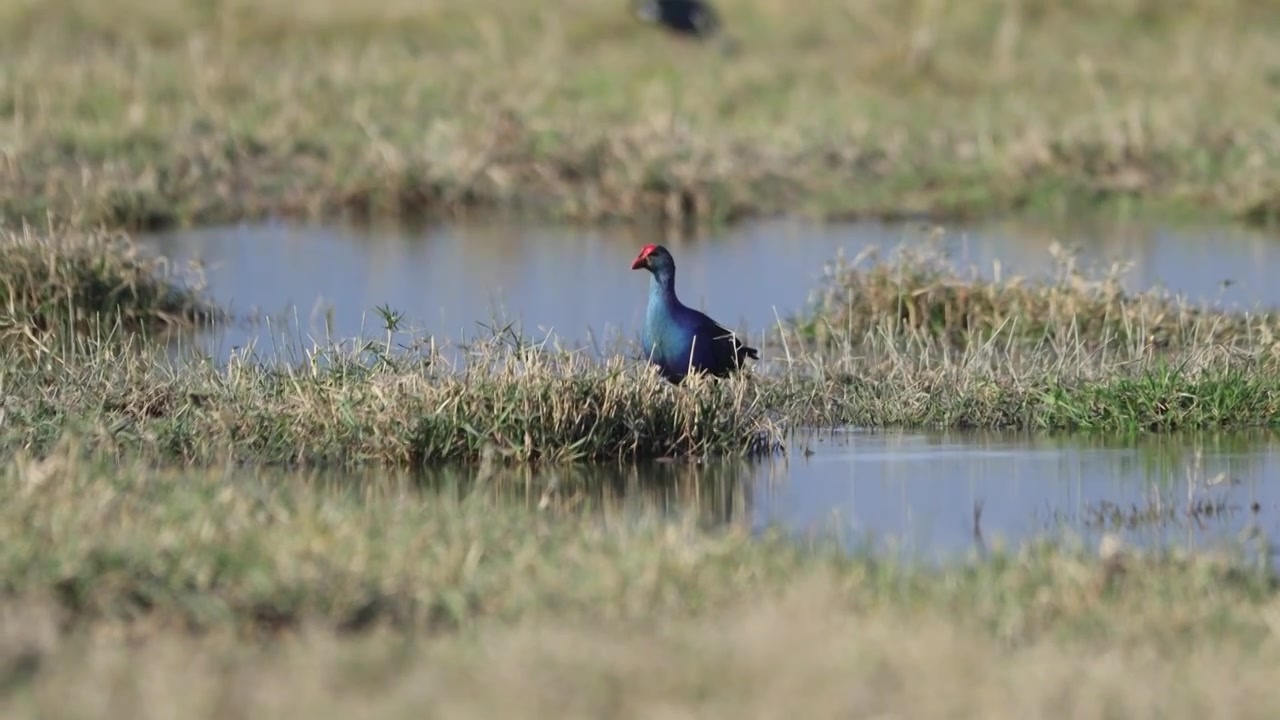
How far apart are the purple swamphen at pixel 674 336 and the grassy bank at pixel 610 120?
7.74 meters

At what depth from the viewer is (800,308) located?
48.0 ft

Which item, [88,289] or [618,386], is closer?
[618,386]

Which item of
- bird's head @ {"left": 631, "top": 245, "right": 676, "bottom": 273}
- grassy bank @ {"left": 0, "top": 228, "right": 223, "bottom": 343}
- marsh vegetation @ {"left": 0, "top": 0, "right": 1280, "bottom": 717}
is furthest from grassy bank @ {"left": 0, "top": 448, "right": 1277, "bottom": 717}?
grassy bank @ {"left": 0, "top": 228, "right": 223, "bottom": 343}

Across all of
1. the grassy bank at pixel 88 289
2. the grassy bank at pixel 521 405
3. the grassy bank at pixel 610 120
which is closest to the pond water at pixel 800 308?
the grassy bank at pixel 521 405

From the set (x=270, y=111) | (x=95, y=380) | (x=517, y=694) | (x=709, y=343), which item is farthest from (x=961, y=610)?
(x=270, y=111)

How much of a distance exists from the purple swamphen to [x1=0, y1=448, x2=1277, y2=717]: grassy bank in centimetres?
215

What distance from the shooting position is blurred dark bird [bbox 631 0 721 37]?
84.3 ft

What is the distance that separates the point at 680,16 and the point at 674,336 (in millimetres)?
16316

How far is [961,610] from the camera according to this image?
6.37 m

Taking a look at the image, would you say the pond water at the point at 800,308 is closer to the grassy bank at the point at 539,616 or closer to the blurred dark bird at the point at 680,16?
the grassy bank at the point at 539,616

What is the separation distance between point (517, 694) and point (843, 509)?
3.47 meters

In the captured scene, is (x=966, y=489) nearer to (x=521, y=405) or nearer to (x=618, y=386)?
(x=618, y=386)

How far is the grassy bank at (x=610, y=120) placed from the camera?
1942cm

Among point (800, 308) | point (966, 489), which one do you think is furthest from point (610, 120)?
point (966, 489)
